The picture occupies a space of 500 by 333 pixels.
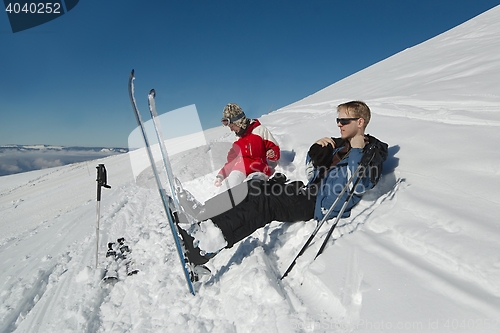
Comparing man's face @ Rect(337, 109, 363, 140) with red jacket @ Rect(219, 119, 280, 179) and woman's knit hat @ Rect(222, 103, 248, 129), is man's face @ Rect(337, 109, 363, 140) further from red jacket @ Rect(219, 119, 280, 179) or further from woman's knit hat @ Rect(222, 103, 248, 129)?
woman's knit hat @ Rect(222, 103, 248, 129)

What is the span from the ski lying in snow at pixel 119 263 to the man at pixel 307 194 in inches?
40.2

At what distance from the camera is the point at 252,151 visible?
13.9ft

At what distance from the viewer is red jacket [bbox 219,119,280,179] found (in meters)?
4.21

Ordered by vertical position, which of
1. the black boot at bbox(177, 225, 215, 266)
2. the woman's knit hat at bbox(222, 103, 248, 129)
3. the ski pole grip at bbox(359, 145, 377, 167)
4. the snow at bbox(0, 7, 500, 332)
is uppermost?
the woman's knit hat at bbox(222, 103, 248, 129)

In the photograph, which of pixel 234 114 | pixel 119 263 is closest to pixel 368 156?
pixel 234 114

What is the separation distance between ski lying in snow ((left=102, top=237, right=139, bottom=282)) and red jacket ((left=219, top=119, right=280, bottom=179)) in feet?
5.72

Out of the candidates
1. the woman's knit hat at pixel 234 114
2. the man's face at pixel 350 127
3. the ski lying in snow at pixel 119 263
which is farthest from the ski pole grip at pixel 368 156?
the ski lying in snow at pixel 119 263

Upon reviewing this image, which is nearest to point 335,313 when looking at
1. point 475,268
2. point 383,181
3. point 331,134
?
point 475,268

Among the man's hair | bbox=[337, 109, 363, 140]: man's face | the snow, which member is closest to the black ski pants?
the snow

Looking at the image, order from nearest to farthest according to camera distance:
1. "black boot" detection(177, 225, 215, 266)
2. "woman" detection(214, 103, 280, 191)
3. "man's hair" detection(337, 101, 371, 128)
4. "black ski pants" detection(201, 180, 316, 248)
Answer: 1. "black boot" detection(177, 225, 215, 266)
2. "black ski pants" detection(201, 180, 316, 248)
3. "man's hair" detection(337, 101, 371, 128)
4. "woman" detection(214, 103, 280, 191)

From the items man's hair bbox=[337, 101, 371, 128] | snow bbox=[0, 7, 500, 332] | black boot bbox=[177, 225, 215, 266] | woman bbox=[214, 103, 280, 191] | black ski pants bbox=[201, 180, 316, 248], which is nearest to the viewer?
snow bbox=[0, 7, 500, 332]

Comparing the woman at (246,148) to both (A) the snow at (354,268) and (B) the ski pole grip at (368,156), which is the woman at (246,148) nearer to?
(A) the snow at (354,268)

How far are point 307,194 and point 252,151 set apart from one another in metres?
1.49

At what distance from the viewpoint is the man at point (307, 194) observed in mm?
2385
